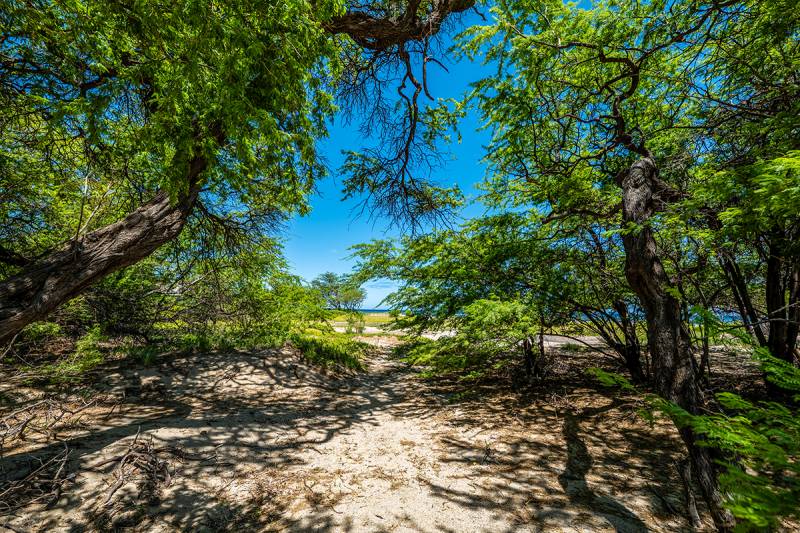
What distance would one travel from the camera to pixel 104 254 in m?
2.70

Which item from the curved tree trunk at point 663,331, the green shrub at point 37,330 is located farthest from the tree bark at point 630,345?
the green shrub at point 37,330

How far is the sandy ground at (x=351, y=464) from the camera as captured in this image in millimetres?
2311

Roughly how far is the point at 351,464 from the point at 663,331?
3.49 meters

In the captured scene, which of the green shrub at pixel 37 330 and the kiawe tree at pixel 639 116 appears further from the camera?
the green shrub at pixel 37 330

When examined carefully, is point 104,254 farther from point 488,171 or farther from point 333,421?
point 488,171

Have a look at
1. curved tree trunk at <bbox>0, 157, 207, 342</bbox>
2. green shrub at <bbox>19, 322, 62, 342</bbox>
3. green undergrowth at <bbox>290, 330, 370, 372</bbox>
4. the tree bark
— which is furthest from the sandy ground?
green undergrowth at <bbox>290, 330, 370, 372</bbox>

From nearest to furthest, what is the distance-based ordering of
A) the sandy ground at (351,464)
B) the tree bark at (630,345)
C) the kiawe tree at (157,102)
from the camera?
1. the kiawe tree at (157,102)
2. the sandy ground at (351,464)
3. the tree bark at (630,345)

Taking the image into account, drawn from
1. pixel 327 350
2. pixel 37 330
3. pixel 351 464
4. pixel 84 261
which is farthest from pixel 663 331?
pixel 37 330

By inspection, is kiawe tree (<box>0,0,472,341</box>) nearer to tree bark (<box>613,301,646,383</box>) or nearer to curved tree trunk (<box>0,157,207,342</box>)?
curved tree trunk (<box>0,157,207,342</box>)

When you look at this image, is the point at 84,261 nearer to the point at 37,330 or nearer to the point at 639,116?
the point at 37,330

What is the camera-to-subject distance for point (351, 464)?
128 inches

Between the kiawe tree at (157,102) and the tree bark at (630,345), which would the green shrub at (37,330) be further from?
the tree bark at (630,345)

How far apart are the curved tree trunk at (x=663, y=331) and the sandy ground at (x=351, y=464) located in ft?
1.59

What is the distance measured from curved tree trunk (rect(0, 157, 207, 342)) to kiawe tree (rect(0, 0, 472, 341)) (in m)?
0.01
